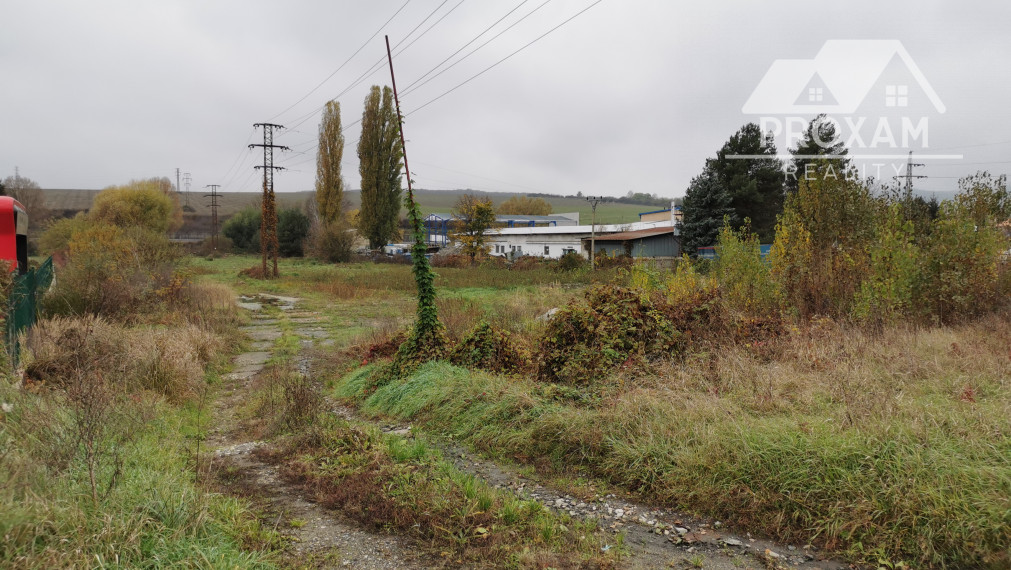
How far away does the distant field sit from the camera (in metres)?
93.9

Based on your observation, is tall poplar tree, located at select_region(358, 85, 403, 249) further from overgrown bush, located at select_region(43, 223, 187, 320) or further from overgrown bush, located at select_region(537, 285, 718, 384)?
overgrown bush, located at select_region(537, 285, 718, 384)

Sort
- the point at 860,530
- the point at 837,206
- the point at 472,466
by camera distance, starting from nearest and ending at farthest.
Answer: the point at 860,530 < the point at 472,466 < the point at 837,206

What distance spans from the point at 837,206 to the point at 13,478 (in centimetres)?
1222

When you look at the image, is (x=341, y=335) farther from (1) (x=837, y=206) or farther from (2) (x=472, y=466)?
(1) (x=837, y=206)

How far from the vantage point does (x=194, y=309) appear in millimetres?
14352

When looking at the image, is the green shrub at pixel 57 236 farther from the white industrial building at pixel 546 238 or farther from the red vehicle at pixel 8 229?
the white industrial building at pixel 546 238

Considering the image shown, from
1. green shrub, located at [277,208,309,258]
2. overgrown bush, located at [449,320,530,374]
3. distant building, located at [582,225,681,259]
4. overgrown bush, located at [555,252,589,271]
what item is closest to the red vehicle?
overgrown bush, located at [449,320,530,374]

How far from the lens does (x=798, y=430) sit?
4555 millimetres

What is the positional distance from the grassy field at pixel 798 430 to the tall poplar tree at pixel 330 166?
144 ft

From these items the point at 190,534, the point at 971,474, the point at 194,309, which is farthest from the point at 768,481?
the point at 194,309

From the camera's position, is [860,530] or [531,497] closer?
[860,530]

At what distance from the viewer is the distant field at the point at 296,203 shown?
308ft

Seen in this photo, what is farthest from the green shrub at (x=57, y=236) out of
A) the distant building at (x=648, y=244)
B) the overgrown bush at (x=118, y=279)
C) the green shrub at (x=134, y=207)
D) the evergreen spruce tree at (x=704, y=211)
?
the evergreen spruce tree at (x=704, y=211)

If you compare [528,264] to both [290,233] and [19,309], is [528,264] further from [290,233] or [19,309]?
[19,309]
